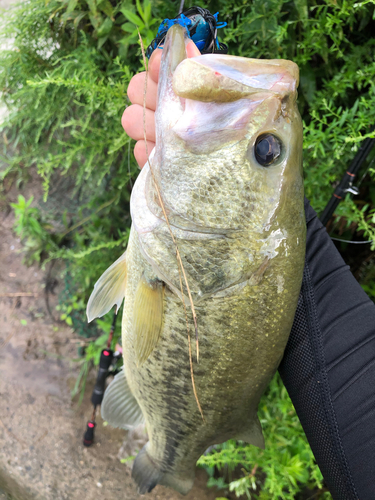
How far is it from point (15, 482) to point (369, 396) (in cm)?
275

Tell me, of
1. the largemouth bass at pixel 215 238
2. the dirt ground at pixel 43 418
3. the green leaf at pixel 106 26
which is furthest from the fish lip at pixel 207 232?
the dirt ground at pixel 43 418

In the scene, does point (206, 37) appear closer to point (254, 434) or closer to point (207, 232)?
point (207, 232)

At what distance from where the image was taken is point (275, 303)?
1157 millimetres

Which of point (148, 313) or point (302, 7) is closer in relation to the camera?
point (148, 313)

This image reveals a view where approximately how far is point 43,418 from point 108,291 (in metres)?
2.08

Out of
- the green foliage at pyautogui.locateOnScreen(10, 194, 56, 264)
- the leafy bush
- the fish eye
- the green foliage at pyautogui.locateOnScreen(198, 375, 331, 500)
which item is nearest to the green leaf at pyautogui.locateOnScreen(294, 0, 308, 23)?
the leafy bush

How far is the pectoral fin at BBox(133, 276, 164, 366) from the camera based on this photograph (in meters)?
1.22

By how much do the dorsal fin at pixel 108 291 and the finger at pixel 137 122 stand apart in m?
0.55

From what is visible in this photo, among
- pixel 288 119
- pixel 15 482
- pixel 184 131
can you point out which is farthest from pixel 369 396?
pixel 15 482

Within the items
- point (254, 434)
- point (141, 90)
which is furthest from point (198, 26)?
point (254, 434)

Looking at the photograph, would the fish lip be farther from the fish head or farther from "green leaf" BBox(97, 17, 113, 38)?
"green leaf" BBox(97, 17, 113, 38)

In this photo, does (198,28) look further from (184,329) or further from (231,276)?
(184,329)

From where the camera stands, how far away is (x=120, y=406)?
183 centimetres

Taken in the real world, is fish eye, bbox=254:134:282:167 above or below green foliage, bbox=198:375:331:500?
above
